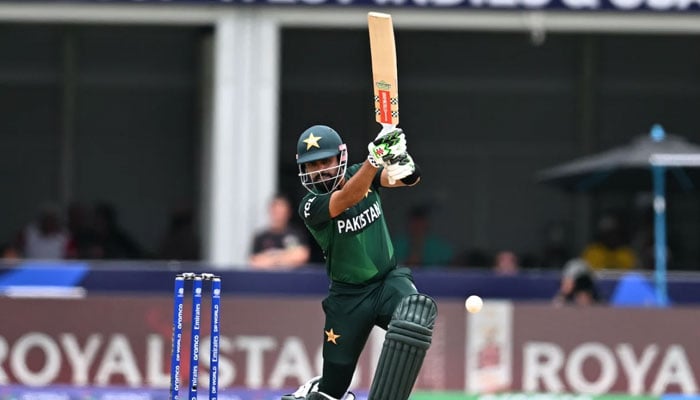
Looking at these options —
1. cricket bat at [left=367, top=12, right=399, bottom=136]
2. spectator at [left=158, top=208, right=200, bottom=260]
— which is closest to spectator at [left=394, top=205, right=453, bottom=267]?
spectator at [left=158, top=208, right=200, bottom=260]

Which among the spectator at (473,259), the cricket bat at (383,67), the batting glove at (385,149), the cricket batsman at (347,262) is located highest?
the cricket bat at (383,67)

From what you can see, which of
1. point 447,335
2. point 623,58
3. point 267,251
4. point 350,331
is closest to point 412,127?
point 623,58

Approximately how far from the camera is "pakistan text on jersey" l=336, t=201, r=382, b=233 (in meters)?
6.52

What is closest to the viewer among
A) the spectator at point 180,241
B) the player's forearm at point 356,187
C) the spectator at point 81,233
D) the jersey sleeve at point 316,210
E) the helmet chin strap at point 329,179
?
the player's forearm at point 356,187

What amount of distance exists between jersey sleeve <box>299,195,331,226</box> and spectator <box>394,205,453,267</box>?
787 cm

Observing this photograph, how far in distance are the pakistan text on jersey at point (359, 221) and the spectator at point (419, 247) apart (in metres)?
7.73

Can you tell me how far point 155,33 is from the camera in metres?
16.7

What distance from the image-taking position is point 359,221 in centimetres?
655

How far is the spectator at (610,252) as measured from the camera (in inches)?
547

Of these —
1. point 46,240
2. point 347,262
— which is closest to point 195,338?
point 347,262

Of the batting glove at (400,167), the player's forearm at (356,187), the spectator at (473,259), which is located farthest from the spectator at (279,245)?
the batting glove at (400,167)

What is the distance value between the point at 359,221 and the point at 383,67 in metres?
0.70

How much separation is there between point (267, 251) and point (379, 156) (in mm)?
6160

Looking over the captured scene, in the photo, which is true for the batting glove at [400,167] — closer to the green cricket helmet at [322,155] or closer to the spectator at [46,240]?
the green cricket helmet at [322,155]
